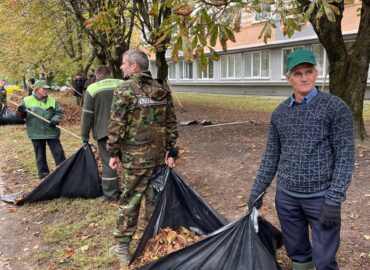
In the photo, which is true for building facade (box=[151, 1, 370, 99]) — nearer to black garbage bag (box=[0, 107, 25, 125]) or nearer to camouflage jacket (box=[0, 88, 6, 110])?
black garbage bag (box=[0, 107, 25, 125])

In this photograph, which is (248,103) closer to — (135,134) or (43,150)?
(43,150)

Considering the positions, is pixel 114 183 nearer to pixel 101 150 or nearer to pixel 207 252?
pixel 101 150

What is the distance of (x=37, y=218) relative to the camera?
4859 mm

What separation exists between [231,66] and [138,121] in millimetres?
22230

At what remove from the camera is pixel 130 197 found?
11.6 feet

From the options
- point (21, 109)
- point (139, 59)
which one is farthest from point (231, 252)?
point (21, 109)

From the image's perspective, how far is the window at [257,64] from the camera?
71.1ft

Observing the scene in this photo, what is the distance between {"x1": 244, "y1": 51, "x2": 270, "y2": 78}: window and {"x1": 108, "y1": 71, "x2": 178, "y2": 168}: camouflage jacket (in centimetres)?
1883

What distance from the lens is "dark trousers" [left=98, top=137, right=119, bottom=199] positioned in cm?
509

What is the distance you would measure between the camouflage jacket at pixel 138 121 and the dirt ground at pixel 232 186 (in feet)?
5.10

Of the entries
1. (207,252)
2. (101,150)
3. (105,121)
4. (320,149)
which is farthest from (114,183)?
(320,149)

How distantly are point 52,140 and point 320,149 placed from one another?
4.82 m

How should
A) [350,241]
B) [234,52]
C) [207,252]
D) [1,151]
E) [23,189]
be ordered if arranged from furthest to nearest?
[234,52] < [1,151] < [23,189] < [350,241] < [207,252]

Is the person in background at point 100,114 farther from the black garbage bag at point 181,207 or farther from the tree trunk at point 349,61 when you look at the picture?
the tree trunk at point 349,61
